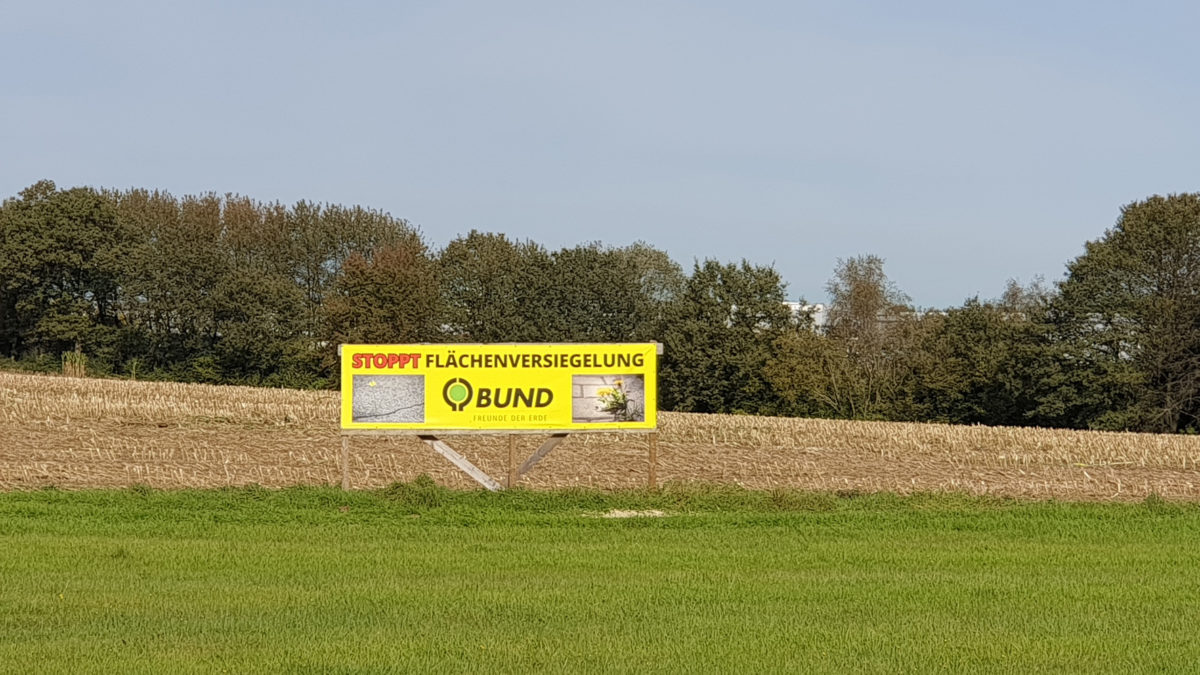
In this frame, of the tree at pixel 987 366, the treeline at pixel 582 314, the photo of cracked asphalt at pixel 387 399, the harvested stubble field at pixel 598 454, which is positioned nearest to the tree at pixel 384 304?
the treeline at pixel 582 314

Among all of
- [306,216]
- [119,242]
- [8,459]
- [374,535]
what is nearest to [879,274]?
[306,216]

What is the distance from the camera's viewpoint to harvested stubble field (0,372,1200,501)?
947 inches

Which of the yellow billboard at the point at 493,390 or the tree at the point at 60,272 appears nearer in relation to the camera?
the yellow billboard at the point at 493,390

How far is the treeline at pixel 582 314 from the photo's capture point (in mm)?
58250

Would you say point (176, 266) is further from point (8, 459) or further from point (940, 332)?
point (8, 459)

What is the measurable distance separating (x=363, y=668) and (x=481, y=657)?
80 centimetres

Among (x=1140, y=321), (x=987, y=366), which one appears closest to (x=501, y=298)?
(x=987, y=366)

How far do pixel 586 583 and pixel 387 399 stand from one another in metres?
9.58

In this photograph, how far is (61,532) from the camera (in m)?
16.1

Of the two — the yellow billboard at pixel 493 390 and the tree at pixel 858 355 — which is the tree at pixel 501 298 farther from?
the yellow billboard at pixel 493 390

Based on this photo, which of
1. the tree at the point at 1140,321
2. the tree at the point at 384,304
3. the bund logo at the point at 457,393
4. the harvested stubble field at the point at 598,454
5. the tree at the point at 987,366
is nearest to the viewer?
the bund logo at the point at 457,393

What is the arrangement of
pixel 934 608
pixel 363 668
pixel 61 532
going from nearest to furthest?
pixel 363 668, pixel 934 608, pixel 61 532

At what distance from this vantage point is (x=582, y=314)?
8356cm

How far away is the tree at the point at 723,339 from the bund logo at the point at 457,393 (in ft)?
161
